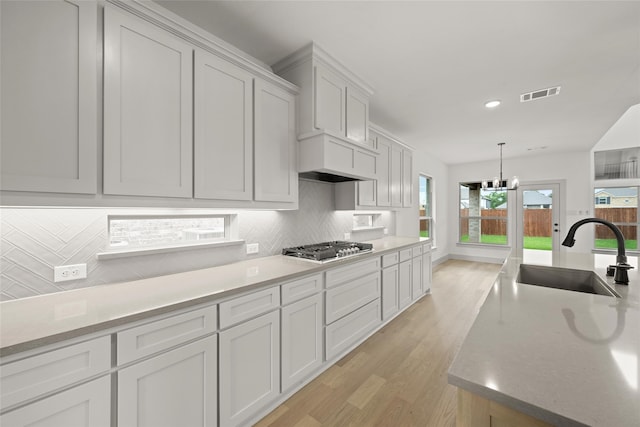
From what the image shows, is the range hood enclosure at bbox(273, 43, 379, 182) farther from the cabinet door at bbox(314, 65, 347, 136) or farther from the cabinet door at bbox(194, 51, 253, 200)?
the cabinet door at bbox(194, 51, 253, 200)

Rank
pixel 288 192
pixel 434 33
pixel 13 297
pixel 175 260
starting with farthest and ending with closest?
pixel 288 192 → pixel 434 33 → pixel 175 260 → pixel 13 297

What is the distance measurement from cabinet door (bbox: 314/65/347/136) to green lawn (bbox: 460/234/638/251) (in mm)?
6018


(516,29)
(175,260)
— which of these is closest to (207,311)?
(175,260)

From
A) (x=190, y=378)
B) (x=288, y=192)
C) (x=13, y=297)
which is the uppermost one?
(x=288, y=192)

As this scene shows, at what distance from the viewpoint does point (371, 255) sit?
8.82 ft

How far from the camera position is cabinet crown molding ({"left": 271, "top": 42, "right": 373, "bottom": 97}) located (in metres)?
2.15

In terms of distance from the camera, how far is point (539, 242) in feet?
20.1

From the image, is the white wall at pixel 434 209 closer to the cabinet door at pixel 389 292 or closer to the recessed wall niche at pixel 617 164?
the cabinet door at pixel 389 292

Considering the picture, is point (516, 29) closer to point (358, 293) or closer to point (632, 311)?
point (632, 311)

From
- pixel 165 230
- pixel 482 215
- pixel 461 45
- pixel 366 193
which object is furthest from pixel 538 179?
pixel 165 230

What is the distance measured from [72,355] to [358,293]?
2075 millimetres

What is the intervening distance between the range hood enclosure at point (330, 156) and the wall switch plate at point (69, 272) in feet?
5.34

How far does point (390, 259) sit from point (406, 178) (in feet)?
5.74

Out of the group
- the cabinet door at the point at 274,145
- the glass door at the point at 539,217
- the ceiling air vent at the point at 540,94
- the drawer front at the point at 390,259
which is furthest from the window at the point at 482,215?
the cabinet door at the point at 274,145
